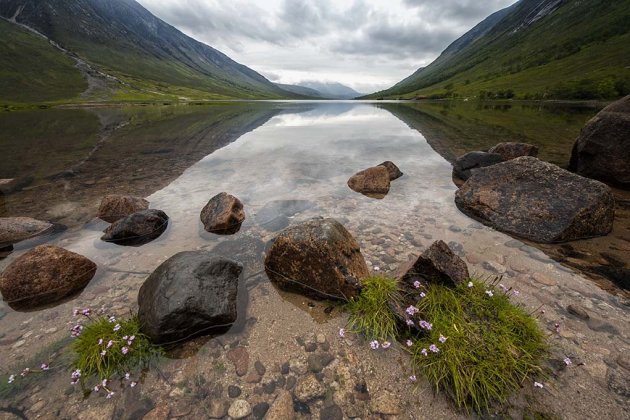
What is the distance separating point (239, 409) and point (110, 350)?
8.41 feet

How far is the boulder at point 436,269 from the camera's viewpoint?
5930mm

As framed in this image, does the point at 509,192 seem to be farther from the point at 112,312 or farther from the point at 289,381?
the point at 112,312

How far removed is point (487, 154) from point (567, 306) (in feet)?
41.7

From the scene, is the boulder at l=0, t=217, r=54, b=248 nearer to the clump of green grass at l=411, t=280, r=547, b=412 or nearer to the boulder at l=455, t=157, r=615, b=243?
the clump of green grass at l=411, t=280, r=547, b=412

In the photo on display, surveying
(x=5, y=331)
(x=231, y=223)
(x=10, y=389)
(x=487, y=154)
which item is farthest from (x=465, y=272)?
(x=487, y=154)

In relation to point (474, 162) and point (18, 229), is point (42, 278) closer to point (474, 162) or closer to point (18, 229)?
point (18, 229)

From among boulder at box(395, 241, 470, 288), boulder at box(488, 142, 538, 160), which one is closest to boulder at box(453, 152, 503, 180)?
boulder at box(488, 142, 538, 160)

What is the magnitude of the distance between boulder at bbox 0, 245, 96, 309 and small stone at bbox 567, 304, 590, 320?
36.8ft

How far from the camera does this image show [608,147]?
13.7 meters

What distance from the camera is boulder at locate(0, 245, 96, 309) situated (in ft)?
21.1

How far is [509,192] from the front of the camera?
35.0ft

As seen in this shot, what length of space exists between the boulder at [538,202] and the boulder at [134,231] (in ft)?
38.7

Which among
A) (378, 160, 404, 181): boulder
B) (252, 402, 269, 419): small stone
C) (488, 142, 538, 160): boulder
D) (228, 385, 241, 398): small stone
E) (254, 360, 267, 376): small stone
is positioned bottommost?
(378, 160, 404, 181): boulder

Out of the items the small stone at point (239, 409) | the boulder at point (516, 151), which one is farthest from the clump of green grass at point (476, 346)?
the boulder at point (516, 151)
